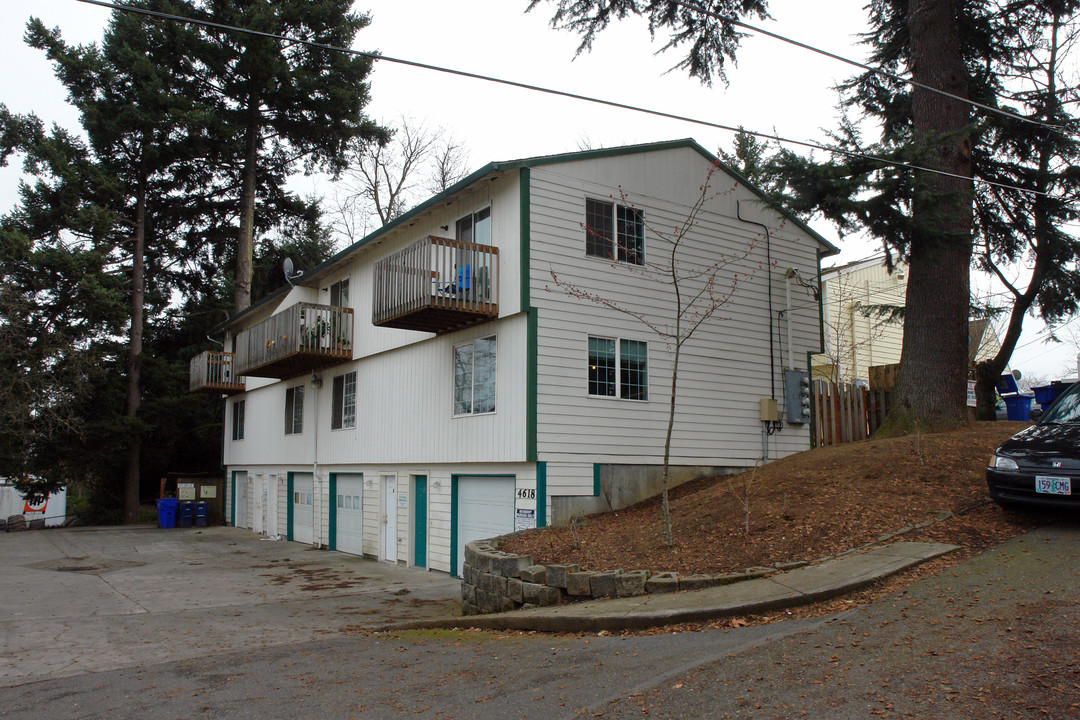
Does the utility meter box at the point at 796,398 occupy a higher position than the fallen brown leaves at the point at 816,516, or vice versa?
the utility meter box at the point at 796,398

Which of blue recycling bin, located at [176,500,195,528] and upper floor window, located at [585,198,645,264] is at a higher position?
upper floor window, located at [585,198,645,264]

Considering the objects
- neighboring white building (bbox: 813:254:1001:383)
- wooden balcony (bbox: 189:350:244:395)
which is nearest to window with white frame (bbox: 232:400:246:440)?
wooden balcony (bbox: 189:350:244:395)

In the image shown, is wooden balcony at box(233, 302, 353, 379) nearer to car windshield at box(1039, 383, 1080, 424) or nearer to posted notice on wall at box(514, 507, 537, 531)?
posted notice on wall at box(514, 507, 537, 531)

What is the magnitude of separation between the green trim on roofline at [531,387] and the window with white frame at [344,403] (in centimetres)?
815

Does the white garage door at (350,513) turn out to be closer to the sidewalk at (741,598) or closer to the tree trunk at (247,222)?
the sidewalk at (741,598)

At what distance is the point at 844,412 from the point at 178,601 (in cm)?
1328

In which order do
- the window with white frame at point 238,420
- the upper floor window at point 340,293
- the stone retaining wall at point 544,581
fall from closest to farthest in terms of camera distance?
the stone retaining wall at point 544,581, the upper floor window at point 340,293, the window with white frame at point 238,420

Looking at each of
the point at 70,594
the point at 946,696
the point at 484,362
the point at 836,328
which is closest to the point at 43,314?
the point at 70,594

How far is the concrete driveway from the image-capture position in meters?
9.10

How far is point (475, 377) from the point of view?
14469mm

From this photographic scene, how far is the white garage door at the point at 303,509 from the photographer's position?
72.1 feet

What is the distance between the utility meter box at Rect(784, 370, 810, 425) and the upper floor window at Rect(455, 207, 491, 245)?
691 cm

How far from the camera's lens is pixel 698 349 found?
15000mm

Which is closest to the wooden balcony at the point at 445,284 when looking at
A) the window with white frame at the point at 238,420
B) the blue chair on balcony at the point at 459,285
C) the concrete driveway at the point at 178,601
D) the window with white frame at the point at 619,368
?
the blue chair on balcony at the point at 459,285
